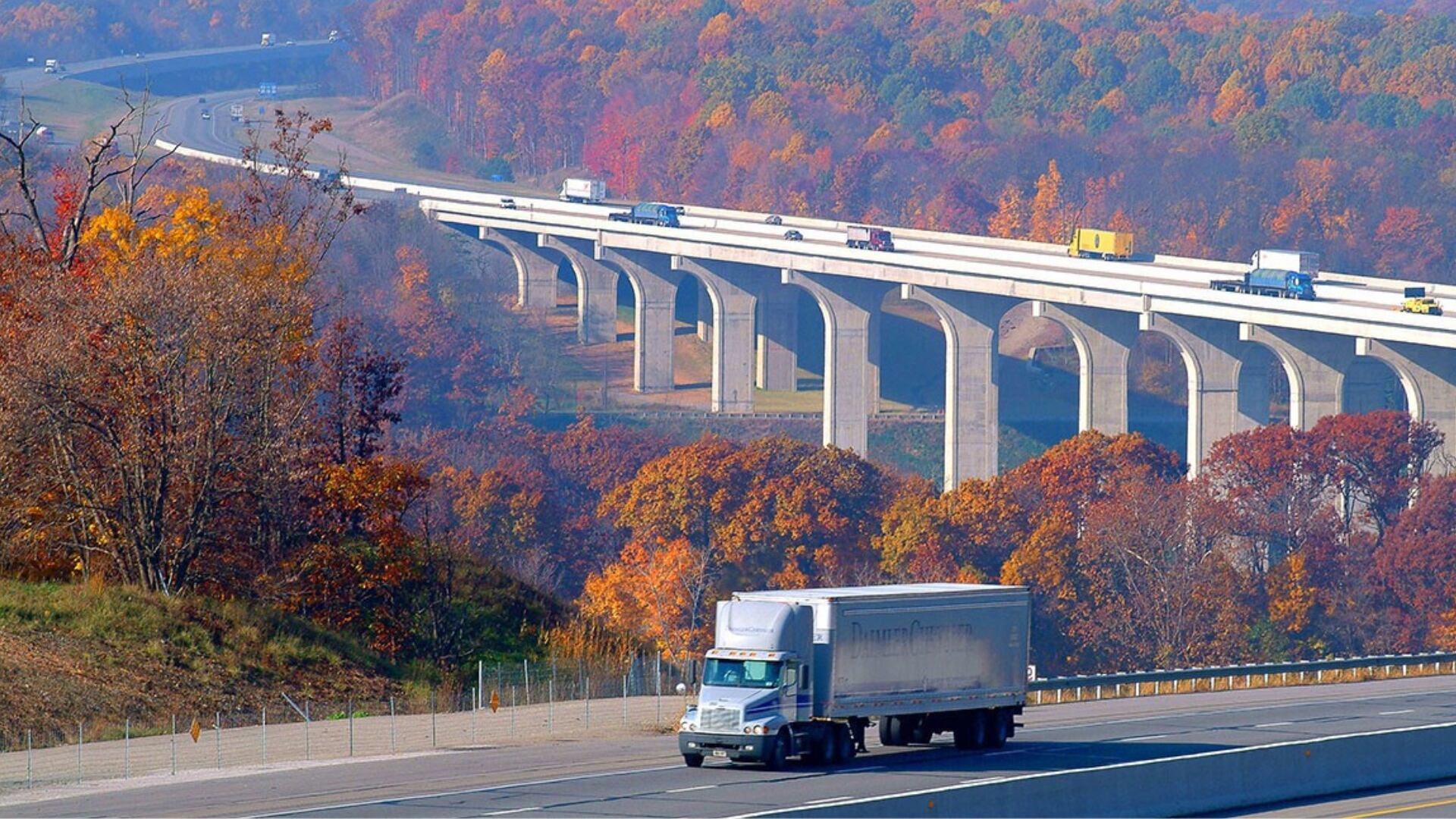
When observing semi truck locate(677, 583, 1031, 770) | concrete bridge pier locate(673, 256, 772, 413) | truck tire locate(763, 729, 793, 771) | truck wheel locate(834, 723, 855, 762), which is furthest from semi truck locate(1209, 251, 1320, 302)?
truck tire locate(763, 729, 793, 771)

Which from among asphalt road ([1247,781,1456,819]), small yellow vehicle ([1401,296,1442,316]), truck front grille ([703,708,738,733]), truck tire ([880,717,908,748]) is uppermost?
small yellow vehicle ([1401,296,1442,316])

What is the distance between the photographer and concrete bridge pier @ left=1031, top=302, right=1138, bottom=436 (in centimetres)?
14775

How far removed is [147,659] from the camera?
4803 cm

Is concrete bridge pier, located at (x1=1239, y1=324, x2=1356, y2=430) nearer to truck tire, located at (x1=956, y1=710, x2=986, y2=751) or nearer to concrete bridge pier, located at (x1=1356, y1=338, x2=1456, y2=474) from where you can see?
concrete bridge pier, located at (x1=1356, y1=338, x2=1456, y2=474)

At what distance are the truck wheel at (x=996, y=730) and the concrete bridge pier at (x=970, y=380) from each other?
112910mm

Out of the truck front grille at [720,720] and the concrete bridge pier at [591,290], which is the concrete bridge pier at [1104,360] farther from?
the truck front grille at [720,720]

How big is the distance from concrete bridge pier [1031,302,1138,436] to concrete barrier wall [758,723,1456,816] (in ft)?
361

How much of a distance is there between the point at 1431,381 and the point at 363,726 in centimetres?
8990

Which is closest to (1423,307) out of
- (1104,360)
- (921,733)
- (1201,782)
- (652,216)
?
(1104,360)

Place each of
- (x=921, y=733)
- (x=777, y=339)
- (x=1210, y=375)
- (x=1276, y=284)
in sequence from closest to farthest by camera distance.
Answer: (x=921, y=733)
(x=1276, y=284)
(x=1210, y=375)
(x=777, y=339)

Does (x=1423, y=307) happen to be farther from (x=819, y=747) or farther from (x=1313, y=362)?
(x=819, y=747)

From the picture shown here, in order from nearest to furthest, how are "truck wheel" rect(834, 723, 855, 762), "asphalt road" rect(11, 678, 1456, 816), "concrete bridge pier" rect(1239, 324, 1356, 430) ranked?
"asphalt road" rect(11, 678, 1456, 816) < "truck wheel" rect(834, 723, 855, 762) < "concrete bridge pier" rect(1239, 324, 1356, 430)

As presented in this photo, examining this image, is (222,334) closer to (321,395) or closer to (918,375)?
(321,395)

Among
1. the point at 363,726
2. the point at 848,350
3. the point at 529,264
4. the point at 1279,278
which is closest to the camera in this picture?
the point at 363,726
